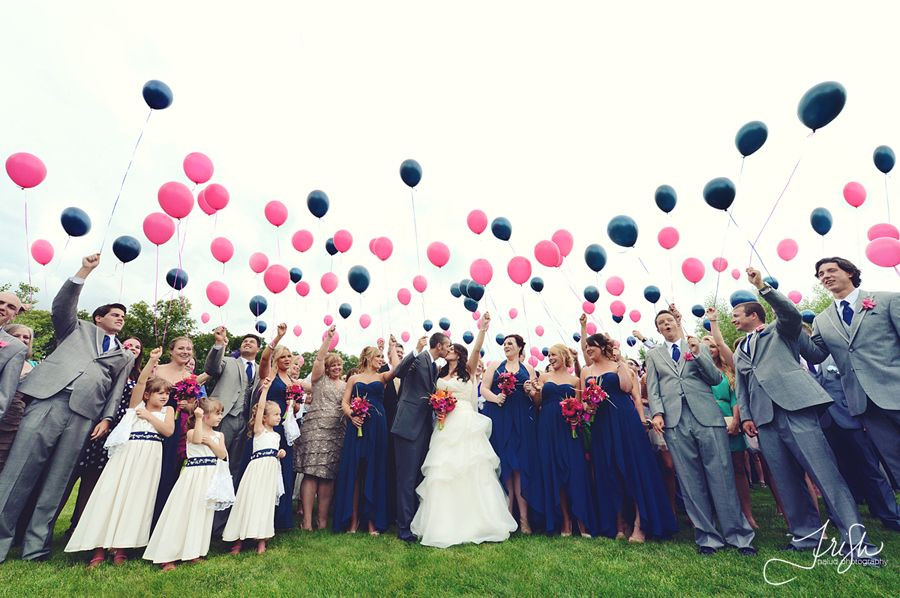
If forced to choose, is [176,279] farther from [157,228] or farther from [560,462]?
[560,462]

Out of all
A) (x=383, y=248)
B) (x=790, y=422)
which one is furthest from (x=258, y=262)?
(x=790, y=422)

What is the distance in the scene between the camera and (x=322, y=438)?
612cm

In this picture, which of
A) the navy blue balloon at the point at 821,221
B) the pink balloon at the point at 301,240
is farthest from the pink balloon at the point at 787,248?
the pink balloon at the point at 301,240

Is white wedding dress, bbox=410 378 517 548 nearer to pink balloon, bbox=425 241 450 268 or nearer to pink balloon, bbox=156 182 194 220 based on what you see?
pink balloon, bbox=425 241 450 268

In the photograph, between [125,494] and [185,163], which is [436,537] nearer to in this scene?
[125,494]

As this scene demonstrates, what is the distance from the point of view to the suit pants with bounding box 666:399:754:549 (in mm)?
4523

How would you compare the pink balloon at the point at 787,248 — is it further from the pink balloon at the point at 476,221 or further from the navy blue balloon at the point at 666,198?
the pink balloon at the point at 476,221

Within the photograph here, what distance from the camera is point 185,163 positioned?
7.23 metres

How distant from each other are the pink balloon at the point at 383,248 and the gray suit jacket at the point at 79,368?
524 centimetres

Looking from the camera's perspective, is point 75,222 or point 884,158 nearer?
point 75,222

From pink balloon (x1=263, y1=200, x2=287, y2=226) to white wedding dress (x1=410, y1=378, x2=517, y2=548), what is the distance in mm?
5505

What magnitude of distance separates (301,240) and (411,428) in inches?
222

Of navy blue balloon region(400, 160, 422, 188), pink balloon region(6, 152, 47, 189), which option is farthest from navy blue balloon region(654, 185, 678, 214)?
pink balloon region(6, 152, 47, 189)

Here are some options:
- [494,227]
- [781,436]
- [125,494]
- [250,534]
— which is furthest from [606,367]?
[125,494]
